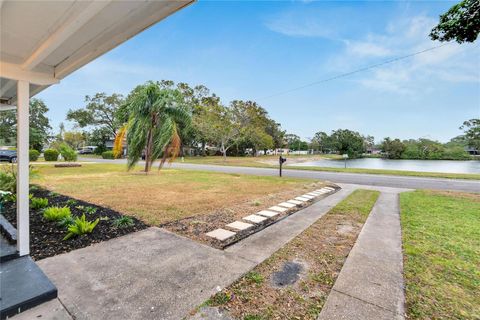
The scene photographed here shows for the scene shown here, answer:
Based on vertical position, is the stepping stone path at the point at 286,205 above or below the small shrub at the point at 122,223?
below

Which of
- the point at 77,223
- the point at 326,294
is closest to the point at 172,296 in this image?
the point at 326,294

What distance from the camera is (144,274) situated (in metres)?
2.17

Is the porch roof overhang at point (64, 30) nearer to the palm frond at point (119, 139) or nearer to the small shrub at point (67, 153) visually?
the palm frond at point (119, 139)

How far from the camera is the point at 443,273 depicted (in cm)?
230

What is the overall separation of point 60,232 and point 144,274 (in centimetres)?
193

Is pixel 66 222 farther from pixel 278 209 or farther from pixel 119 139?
pixel 119 139

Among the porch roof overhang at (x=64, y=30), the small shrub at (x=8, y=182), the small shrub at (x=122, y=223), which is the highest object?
the porch roof overhang at (x=64, y=30)

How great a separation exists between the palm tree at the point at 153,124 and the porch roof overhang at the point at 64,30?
278 inches

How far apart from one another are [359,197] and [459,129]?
189 ft

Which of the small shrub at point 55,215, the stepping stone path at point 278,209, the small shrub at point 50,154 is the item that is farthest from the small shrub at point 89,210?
the small shrub at point 50,154

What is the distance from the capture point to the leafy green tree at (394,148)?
48.1 metres

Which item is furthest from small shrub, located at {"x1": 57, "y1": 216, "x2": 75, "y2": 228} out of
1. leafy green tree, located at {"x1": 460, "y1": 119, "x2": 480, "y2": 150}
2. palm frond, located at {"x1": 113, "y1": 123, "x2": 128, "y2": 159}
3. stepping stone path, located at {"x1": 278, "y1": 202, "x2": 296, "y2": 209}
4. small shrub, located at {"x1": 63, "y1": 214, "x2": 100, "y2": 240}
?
leafy green tree, located at {"x1": 460, "y1": 119, "x2": 480, "y2": 150}

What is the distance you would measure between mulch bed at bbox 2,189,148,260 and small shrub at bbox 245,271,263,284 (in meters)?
2.12

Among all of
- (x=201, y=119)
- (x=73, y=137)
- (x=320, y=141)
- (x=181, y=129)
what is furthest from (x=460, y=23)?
(x=320, y=141)
